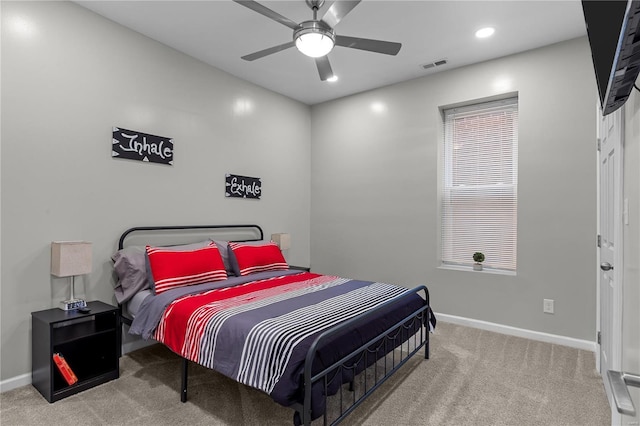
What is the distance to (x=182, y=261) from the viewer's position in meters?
3.05

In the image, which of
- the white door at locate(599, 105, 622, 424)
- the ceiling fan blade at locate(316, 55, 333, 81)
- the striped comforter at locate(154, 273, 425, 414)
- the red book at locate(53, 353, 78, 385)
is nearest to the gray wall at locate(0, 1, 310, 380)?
the red book at locate(53, 353, 78, 385)

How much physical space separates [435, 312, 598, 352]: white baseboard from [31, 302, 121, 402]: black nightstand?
3316mm

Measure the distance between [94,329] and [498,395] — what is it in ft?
9.84

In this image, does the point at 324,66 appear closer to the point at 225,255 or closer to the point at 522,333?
Answer: the point at 225,255

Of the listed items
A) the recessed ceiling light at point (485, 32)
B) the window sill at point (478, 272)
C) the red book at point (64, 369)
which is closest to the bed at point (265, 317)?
the red book at point (64, 369)

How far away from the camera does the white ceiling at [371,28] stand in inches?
112

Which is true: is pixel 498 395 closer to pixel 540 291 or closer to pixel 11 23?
pixel 540 291

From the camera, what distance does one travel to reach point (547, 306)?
135 inches

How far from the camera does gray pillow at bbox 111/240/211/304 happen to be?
296cm

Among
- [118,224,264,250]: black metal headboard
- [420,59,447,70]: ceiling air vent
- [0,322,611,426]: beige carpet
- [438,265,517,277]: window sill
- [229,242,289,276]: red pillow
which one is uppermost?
[420,59,447,70]: ceiling air vent

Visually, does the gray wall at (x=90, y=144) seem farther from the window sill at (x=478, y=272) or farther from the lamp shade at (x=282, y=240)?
the window sill at (x=478, y=272)

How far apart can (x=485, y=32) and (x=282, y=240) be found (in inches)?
123

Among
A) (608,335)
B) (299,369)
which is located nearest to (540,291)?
(608,335)

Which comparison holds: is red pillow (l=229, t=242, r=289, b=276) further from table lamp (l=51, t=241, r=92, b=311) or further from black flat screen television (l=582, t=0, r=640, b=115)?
black flat screen television (l=582, t=0, r=640, b=115)
